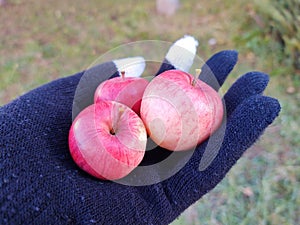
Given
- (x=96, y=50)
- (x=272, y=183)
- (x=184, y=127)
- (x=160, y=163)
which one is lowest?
(x=272, y=183)

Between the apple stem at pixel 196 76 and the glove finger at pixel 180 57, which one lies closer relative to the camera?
the apple stem at pixel 196 76

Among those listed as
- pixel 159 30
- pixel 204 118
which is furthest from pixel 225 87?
pixel 204 118

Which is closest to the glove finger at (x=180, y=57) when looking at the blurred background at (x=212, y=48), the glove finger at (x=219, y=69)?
the glove finger at (x=219, y=69)

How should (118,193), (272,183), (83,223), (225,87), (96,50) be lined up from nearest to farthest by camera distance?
(83,223) < (118,193) < (272,183) < (225,87) < (96,50)

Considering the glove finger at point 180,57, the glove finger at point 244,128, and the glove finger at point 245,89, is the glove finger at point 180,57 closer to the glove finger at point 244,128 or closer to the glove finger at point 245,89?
the glove finger at point 245,89

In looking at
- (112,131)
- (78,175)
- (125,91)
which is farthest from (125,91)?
(78,175)

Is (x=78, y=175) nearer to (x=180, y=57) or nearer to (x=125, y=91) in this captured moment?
(x=125, y=91)

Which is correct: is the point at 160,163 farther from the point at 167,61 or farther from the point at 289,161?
the point at 289,161
